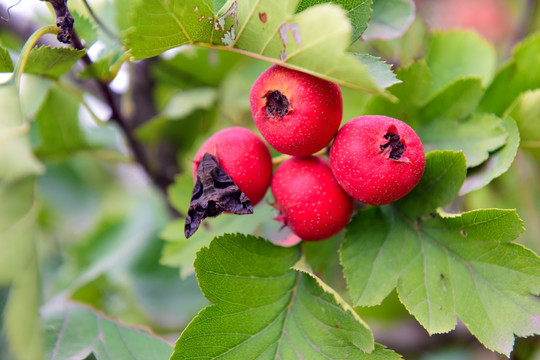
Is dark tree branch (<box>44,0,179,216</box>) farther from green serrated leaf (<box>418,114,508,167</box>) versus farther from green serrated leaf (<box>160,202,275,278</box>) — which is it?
green serrated leaf (<box>418,114,508,167</box>)

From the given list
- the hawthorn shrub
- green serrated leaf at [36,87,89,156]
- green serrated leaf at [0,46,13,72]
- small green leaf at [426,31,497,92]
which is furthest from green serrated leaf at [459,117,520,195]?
green serrated leaf at [36,87,89,156]

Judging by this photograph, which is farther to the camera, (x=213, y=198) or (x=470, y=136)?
(x=470, y=136)

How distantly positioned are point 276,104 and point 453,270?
415 millimetres

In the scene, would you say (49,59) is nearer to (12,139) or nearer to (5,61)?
(5,61)

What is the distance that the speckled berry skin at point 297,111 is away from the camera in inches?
29.4

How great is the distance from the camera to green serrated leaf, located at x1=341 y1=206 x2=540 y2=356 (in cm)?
77

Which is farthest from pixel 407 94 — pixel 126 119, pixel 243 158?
pixel 126 119

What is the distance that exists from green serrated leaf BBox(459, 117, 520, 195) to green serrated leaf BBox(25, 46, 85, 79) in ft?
2.43

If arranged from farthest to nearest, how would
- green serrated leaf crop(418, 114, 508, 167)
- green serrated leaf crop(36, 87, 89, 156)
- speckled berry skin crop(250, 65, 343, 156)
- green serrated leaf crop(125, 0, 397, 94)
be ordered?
green serrated leaf crop(36, 87, 89, 156)
green serrated leaf crop(418, 114, 508, 167)
speckled berry skin crop(250, 65, 343, 156)
green serrated leaf crop(125, 0, 397, 94)

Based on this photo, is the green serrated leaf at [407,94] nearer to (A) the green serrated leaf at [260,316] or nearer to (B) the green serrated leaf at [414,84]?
(B) the green serrated leaf at [414,84]

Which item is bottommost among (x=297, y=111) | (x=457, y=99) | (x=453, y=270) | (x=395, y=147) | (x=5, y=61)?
(x=453, y=270)

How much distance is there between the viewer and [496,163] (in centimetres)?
86

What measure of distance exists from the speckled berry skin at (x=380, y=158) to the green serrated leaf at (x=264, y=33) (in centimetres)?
14

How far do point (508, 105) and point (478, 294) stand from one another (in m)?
0.46
